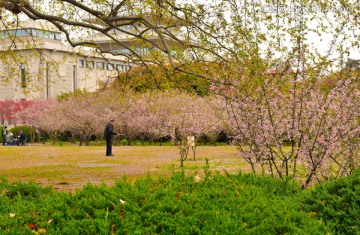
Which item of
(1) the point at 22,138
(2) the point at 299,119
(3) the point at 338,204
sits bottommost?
(3) the point at 338,204

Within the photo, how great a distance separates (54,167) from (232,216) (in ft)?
60.6

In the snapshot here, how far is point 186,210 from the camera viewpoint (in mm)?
4484

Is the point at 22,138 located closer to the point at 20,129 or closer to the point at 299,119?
the point at 20,129

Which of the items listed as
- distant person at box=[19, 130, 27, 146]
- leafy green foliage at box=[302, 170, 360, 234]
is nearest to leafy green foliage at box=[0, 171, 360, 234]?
leafy green foliage at box=[302, 170, 360, 234]

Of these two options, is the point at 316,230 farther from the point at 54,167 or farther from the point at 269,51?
the point at 54,167

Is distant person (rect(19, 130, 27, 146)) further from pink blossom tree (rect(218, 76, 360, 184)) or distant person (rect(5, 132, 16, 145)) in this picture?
pink blossom tree (rect(218, 76, 360, 184))

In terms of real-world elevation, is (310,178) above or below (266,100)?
below

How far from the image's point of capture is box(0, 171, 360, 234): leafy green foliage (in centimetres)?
418

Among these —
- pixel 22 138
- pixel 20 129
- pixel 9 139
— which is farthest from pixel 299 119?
pixel 20 129

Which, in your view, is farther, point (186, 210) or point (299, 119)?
point (299, 119)

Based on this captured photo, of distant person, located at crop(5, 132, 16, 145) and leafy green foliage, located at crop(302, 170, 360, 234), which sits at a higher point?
distant person, located at crop(5, 132, 16, 145)

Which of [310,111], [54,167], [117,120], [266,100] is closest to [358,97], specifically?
[310,111]

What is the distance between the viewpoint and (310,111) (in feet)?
30.6

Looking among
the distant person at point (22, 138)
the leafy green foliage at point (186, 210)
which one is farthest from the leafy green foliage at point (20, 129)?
the leafy green foliage at point (186, 210)
